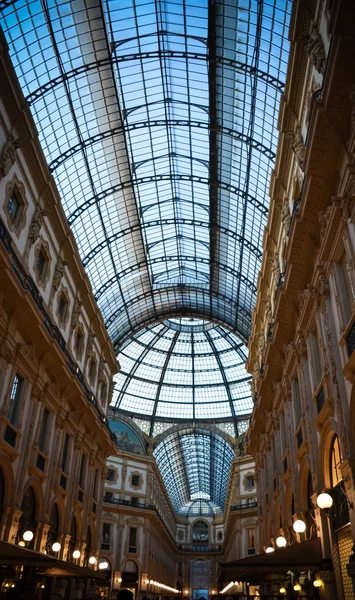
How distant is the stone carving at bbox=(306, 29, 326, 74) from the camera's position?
612 inches

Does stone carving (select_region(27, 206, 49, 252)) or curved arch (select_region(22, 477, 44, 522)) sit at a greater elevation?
stone carving (select_region(27, 206, 49, 252))

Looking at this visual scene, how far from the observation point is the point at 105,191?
3544cm

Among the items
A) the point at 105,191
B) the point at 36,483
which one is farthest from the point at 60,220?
the point at 36,483

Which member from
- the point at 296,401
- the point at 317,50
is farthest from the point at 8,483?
the point at 317,50

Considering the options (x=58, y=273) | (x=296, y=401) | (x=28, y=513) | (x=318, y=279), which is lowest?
(x=28, y=513)

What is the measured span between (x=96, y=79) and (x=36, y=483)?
2095cm

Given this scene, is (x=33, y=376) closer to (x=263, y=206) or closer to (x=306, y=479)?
(x=306, y=479)

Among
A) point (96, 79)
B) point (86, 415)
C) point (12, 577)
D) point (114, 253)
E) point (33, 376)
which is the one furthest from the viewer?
point (114, 253)

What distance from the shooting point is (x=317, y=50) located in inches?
618

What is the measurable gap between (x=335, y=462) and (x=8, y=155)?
16177mm

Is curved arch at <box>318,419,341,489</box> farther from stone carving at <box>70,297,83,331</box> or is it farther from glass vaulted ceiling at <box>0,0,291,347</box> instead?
stone carving at <box>70,297,83,331</box>

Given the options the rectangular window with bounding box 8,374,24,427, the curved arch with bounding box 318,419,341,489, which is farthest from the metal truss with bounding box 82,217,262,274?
the curved arch with bounding box 318,419,341,489

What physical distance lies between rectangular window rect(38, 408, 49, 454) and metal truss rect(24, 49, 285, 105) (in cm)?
1535

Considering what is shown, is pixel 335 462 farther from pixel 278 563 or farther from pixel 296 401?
pixel 296 401
